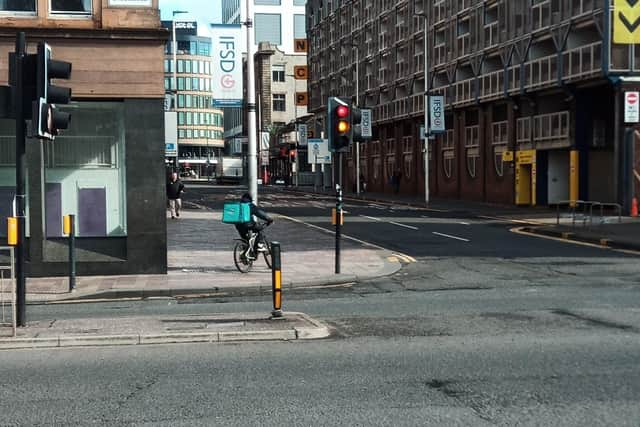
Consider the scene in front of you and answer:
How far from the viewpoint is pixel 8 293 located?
1298 centimetres

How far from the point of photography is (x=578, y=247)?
21.3 metres

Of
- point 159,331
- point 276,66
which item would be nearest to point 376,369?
point 159,331

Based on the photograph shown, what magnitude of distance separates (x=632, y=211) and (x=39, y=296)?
25.2 m

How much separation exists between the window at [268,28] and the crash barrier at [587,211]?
309 ft

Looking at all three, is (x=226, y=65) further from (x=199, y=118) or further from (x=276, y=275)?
(x=199, y=118)

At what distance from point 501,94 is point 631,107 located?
12154mm

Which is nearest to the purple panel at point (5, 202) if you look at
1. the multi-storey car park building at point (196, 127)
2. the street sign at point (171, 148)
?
the street sign at point (171, 148)

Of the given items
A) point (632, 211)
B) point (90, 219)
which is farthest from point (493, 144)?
point (90, 219)

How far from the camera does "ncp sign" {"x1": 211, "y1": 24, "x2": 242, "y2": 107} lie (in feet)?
61.0

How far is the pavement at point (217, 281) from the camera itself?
8.90 meters

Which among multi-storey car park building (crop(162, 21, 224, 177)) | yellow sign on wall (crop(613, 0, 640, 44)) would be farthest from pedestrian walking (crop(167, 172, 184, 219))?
multi-storey car park building (crop(162, 21, 224, 177))

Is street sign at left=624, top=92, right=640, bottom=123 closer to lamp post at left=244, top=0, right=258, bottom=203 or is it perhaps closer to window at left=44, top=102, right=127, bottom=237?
lamp post at left=244, top=0, right=258, bottom=203

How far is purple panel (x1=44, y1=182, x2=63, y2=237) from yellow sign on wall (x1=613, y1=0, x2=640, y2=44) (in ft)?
68.0

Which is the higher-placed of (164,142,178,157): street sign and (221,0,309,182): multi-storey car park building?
(221,0,309,182): multi-storey car park building
